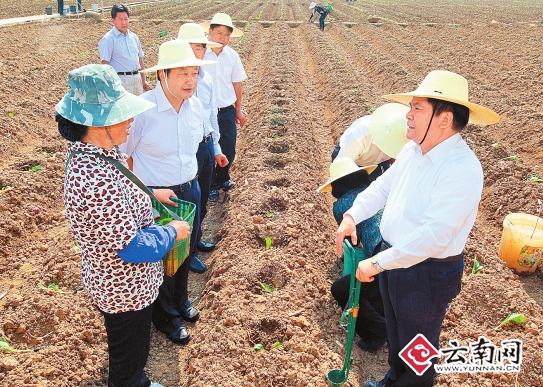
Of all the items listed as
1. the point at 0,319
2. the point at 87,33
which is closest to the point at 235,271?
the point at 0,319

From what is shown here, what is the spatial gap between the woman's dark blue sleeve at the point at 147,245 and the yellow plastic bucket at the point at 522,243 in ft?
11.0

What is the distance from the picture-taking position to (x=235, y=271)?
400 cm

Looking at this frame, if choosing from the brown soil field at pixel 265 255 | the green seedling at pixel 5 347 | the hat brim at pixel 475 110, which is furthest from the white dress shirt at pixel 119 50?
the hat brim at pixel 475 110

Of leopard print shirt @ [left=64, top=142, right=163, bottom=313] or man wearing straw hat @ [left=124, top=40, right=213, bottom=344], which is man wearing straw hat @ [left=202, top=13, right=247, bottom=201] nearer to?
Answer: man wearing straw hat @ [left=124, top=40, right=213, bottom=344]

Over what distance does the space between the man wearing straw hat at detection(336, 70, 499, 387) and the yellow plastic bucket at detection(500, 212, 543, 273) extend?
2206 millimetres

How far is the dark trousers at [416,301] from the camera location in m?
2.34

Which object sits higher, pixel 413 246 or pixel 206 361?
pixel 413 246

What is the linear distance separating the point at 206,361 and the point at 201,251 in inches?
69.3

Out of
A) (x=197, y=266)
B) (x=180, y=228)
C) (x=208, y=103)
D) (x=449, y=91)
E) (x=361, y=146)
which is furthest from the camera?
(x=197, y=266)

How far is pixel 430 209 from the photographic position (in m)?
2.16

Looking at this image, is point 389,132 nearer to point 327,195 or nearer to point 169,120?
point 169,120

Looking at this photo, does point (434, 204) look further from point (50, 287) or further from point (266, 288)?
point (50, 287)

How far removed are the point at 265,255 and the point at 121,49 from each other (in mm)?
3800

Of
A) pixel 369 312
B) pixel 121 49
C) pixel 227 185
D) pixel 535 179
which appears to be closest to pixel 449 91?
pixel 369 312
